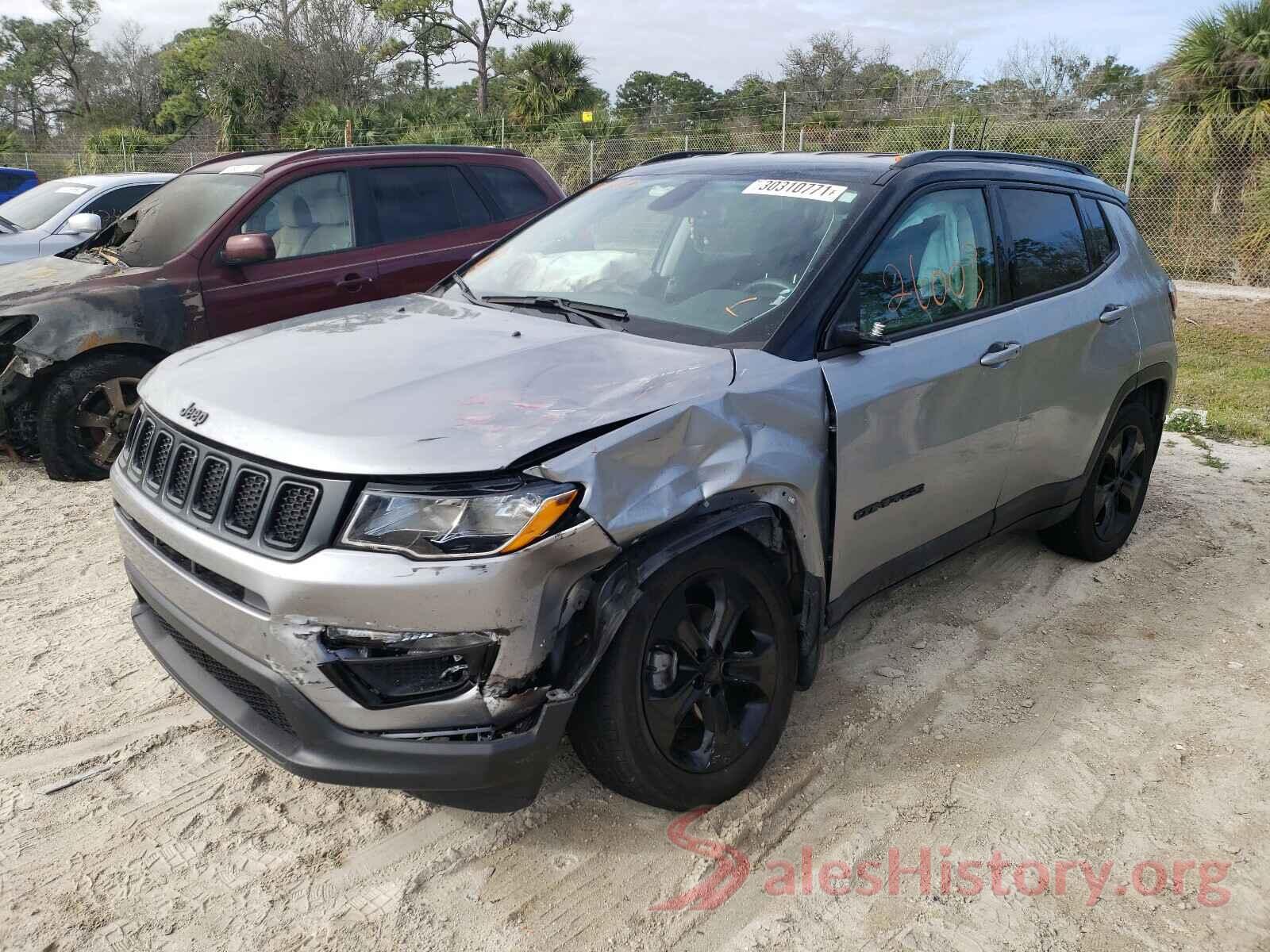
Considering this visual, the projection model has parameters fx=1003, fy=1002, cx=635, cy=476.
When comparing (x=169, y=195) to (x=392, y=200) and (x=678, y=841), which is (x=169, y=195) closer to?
(x=392, y=200)

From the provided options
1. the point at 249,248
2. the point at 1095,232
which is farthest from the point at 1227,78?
the point at 249,248

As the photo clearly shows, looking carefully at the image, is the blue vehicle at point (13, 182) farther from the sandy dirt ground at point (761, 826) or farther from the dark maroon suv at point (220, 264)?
the sandy dirt ground at point (761, 826)

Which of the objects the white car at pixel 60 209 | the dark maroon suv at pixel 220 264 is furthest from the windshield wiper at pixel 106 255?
the white car at pixel 60 209

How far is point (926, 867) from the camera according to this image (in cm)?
263

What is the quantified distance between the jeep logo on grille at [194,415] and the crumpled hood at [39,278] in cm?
349

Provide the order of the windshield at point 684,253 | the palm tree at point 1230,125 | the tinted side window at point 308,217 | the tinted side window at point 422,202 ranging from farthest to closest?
the palm tree at point 1230,125
the tinted side window at point 422,202
the tinted side window at point 308,217
the windshield at point 684,253

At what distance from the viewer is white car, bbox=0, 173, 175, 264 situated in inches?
342

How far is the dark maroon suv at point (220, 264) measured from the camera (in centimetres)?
534

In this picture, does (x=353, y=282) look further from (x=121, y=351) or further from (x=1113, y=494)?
(x=1113, y=494)

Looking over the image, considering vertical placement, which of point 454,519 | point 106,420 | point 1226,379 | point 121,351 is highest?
point 454,519

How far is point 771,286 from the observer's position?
3104 millimetres

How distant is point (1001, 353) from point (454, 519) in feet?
7.22

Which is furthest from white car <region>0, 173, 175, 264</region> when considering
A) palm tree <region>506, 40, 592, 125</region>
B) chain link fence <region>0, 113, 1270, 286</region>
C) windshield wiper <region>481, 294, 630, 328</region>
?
palm tree <region>506, 40, 592, 125</region>

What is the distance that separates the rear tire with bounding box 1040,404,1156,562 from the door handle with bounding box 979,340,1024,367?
104 cm
